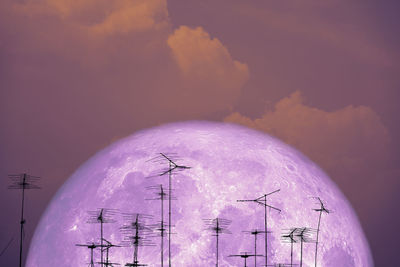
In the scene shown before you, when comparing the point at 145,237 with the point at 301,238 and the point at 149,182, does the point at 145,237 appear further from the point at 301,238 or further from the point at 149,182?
the point at 301,238

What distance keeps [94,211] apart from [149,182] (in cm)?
242

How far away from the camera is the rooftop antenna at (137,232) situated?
26297 mm

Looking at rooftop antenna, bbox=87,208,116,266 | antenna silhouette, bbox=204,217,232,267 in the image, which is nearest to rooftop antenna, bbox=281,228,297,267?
antenna silhouette, bbox=204,217,232,267

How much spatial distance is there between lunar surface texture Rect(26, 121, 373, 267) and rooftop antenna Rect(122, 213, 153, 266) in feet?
0.15

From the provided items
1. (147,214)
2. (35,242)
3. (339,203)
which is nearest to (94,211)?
(147,214)

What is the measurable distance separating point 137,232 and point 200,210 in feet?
7.87

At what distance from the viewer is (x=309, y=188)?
29.1m

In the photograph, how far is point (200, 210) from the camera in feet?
87.3

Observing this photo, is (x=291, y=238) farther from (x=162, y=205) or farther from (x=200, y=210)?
(x=162, y=205)

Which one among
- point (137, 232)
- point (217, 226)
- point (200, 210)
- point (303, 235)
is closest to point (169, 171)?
point (200, 210)

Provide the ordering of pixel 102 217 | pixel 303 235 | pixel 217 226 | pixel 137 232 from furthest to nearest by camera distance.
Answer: pixel 102 217 → pixel 303 235 → pixel 137 232 → pixel 217 226

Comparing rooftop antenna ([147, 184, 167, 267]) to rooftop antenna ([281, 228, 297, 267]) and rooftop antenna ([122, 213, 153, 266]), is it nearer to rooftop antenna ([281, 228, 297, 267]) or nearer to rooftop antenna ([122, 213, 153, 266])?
rooftop antenna ([122, 213, 153, 266])

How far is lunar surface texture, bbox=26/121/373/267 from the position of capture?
2639cm

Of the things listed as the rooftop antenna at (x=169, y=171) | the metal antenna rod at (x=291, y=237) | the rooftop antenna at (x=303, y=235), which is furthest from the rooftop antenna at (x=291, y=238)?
the rooftop antenna at (x=169, y=171)
